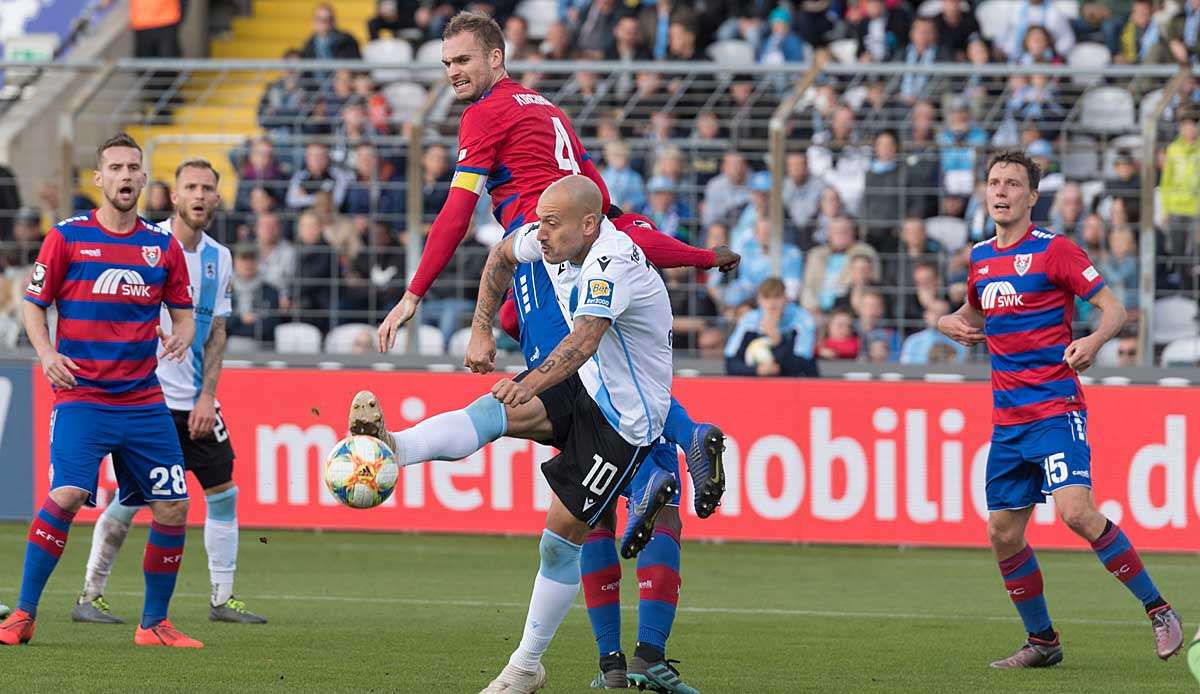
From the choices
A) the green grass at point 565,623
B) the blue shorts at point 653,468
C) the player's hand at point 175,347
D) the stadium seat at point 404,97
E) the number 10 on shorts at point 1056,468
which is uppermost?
the stadium seat at point 404,97

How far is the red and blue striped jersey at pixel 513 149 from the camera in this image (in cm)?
834

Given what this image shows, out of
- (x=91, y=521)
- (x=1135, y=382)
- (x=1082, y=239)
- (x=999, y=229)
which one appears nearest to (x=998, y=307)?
(x=999, y=229)

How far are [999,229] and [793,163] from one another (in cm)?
720

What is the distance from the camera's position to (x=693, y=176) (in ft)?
54.2

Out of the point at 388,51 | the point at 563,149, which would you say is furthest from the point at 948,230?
the point at 563,149

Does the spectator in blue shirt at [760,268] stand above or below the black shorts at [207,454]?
above

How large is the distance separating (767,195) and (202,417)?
24.8 feet

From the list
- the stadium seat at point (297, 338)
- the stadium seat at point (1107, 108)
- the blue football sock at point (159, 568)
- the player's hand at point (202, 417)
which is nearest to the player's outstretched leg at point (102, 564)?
the player's hand at point (202, 417)

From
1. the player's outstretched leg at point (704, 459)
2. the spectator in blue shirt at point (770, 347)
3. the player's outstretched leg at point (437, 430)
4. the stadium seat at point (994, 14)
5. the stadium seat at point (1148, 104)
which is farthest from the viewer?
the stadium seat at point (994, 14)

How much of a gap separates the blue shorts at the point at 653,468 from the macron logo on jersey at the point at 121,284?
241cm

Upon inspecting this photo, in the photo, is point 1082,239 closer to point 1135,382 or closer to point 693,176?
point 1135,382

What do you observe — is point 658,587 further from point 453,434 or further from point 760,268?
point 760,268

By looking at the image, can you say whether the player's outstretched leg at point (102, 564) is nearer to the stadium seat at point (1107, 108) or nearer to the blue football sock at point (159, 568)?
the blue football sock at point (159, 568)

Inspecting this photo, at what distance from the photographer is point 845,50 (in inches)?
771
